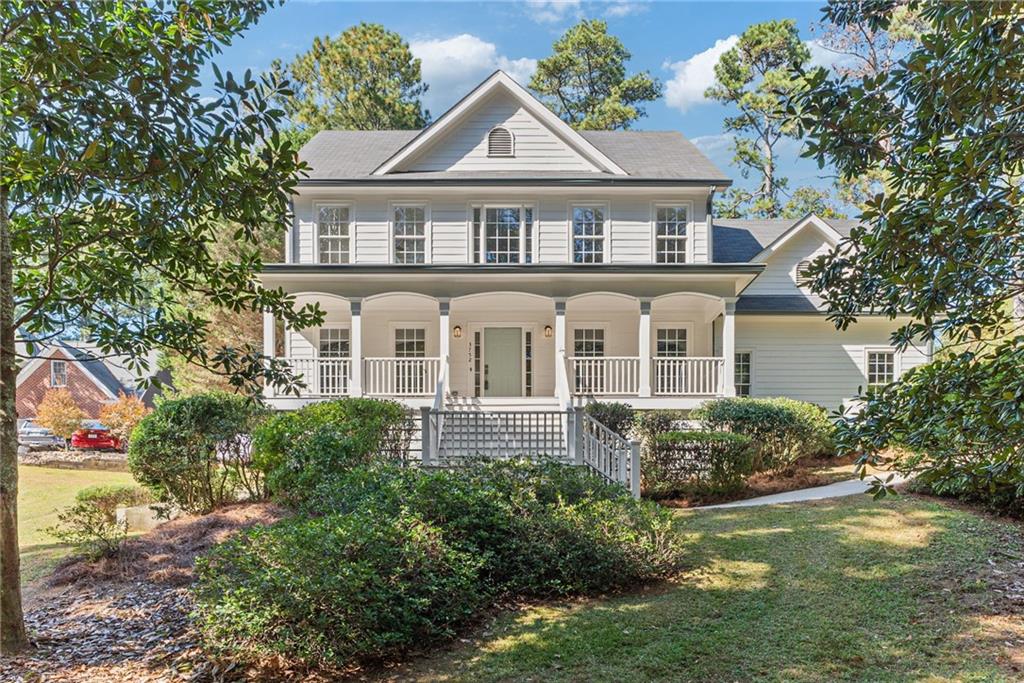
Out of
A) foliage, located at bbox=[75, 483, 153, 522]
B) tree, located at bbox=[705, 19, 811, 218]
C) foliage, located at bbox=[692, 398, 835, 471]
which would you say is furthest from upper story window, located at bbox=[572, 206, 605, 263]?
tree, located at bbox=[705, 19, 811, 218]

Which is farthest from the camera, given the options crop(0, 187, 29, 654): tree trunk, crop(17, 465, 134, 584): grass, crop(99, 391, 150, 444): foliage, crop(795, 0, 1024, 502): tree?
crop(99, 391, 150, 444): foliage

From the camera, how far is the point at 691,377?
13594 mm

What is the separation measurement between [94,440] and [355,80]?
1934cm

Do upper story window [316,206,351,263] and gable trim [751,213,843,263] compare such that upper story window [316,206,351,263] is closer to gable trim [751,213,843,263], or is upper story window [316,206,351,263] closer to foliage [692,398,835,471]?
foliage [692,398,835,471]

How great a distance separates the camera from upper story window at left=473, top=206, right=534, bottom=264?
Answer: 14.6m

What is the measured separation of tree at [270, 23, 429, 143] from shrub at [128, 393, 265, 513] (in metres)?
20.4

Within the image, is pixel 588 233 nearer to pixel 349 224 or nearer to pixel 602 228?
pixel 602 228

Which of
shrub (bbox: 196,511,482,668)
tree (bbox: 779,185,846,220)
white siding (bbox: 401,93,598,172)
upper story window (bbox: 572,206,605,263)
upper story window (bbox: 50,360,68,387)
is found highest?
tree (bbox: 779,185,846,220)

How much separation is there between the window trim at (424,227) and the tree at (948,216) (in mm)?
11833

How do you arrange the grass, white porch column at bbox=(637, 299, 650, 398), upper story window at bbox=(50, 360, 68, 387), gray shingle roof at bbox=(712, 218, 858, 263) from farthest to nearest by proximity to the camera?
upper story window at bbox=(50, 360, 68, 387) → gray shingle roof at bbox=(712, 218, 858, 263) → white porch column at bbox=(637, 299, 650, 398) → the grass

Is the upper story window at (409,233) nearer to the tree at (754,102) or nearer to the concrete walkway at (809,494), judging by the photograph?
the concrete walkway at (809,494)

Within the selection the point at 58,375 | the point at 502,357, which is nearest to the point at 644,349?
the point at 502,357

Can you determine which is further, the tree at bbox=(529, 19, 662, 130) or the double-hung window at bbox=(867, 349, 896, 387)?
the tree at bbox=(529, 19, 662, 130)

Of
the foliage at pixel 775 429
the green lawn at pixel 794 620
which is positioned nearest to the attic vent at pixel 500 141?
the foliage at pixel 775 429
